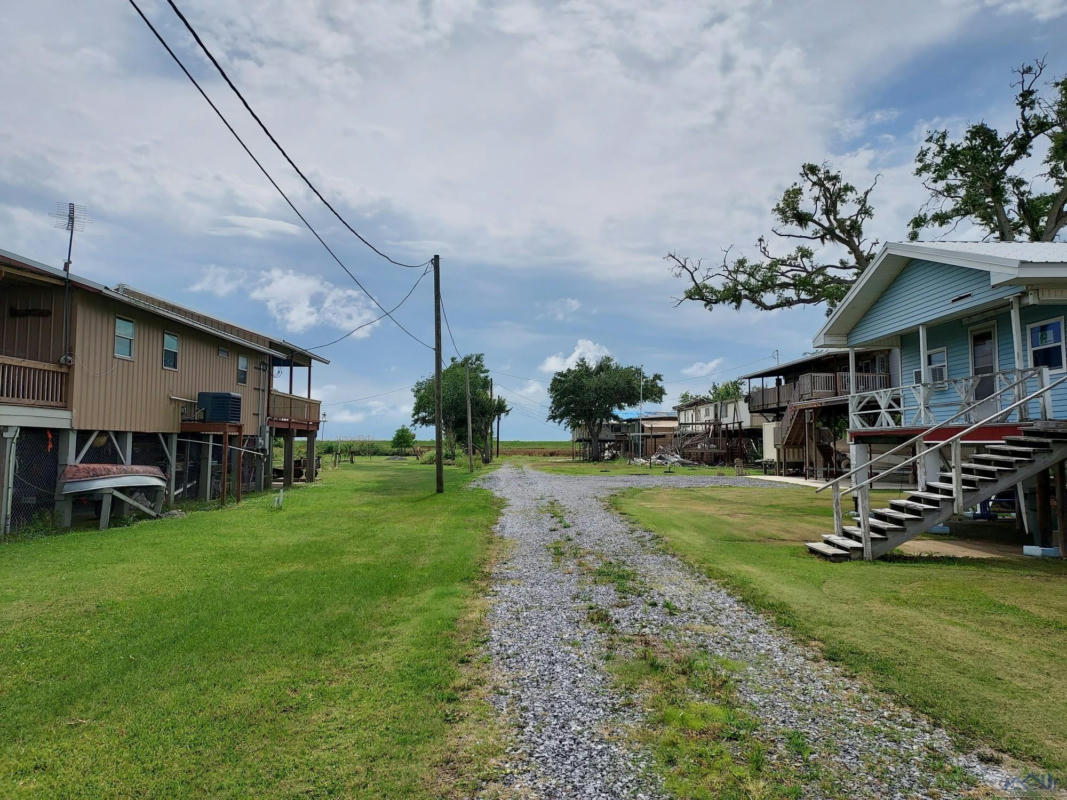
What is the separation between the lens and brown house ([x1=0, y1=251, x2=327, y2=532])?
41.0ft

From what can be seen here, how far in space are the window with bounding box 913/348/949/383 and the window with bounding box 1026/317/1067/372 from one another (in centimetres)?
307

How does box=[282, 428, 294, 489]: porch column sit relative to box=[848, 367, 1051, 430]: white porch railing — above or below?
below

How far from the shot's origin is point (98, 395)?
14.4 m

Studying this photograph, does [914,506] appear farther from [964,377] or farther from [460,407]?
[460,407]

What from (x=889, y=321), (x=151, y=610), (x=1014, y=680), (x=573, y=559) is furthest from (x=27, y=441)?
(x=889, y=321)

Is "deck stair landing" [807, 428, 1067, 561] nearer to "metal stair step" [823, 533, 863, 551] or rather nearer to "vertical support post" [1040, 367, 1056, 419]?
"metal stair step" [823, 533, 863, 551]

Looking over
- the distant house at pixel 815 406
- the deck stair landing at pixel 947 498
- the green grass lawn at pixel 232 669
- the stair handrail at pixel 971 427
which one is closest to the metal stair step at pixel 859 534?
the deck stair landing at pixel 947 498

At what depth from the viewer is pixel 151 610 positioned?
6.90 m

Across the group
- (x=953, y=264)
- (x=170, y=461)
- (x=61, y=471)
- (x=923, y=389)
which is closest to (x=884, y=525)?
(x=923, y=389)

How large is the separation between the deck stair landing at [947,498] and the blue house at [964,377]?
0.02 metres

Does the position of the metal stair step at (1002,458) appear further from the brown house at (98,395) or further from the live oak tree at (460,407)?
the live oak tree at (460,407)

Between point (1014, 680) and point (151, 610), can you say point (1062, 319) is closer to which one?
point (1014, 680)

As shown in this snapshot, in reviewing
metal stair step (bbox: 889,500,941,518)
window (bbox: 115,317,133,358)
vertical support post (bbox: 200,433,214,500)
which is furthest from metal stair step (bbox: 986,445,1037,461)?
vertical support post (bbox: 200,433,214,500)

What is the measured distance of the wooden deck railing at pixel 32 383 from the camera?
11974 mm
